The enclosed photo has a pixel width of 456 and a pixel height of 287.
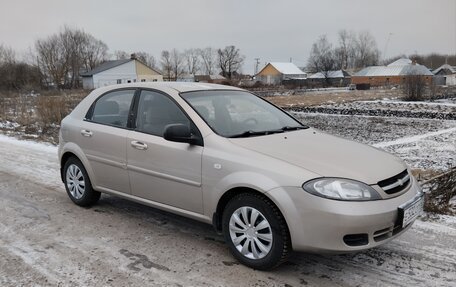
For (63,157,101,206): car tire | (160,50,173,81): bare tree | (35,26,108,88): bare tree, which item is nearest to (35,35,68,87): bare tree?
(35,26,108,88): bare tree

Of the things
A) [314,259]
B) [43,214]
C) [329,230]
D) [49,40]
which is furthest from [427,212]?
[49,40]

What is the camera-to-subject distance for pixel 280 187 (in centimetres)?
344

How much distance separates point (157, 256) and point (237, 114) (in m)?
1.67

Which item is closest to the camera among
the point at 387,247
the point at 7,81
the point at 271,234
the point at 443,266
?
the point at 271,234

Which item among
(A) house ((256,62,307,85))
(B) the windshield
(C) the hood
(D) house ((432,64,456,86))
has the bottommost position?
(C) the hood

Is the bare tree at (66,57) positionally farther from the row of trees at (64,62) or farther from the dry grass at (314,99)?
the dry grass at (314,99)

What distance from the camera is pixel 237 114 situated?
4.52m

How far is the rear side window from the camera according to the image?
4910 mm

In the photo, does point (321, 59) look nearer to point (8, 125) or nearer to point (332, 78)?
point (332, 78)

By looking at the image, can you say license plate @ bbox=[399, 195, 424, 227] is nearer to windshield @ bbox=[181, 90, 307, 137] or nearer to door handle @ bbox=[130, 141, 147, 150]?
windshield @ bbox=[181, 90, 307, 137]

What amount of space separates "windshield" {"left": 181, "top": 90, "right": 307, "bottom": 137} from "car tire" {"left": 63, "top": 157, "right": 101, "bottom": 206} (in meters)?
1.88

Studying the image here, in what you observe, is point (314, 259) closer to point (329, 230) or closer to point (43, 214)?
point (329, 230)

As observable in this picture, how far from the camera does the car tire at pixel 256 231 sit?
3.52 meters

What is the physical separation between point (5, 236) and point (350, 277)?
3585 millimetres
